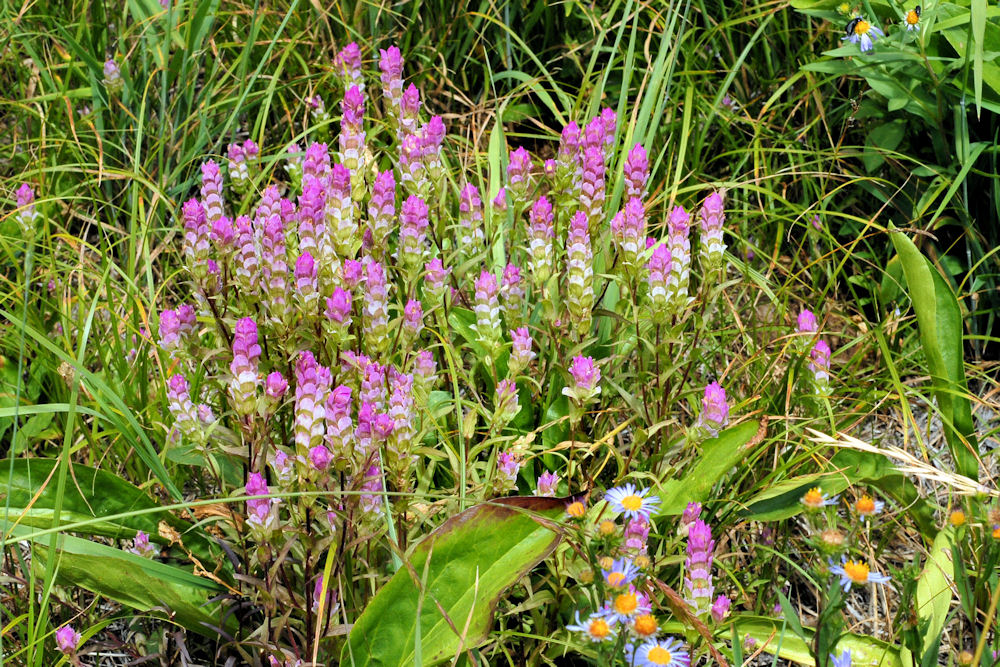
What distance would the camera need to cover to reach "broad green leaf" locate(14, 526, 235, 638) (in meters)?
1.66

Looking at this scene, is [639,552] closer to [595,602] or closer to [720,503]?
[595,602]

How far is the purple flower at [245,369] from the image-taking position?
4.99 ft

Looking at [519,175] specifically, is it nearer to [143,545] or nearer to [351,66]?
[351,66]

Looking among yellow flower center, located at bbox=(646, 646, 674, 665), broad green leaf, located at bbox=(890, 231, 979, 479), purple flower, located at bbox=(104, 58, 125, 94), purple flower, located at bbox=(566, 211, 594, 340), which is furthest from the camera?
purple flower, located at bbox=(104, 58, 125, 94)

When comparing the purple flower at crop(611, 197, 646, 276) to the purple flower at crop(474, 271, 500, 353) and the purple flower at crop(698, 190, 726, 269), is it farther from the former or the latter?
the purple flower at crop(474, 271, 500, 353)

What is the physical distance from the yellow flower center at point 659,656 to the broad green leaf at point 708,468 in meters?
0.42

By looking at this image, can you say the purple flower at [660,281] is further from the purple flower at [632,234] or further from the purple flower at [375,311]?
the purple flower at [375,311]

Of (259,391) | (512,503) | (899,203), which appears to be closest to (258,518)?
(259,391)

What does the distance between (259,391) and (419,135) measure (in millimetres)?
768

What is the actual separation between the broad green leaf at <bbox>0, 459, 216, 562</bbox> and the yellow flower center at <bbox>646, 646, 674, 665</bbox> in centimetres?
86

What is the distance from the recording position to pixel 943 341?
213 centimetres

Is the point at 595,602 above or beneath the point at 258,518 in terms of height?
beneath

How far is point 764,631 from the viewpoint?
1767 millimetres

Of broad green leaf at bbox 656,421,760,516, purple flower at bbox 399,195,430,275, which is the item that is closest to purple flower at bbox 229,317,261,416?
purple flower at bbox 399,195,430,275
